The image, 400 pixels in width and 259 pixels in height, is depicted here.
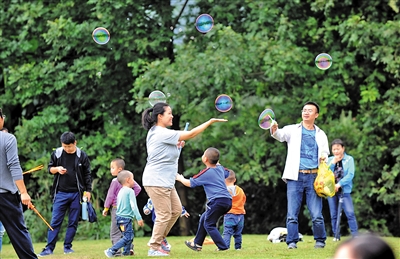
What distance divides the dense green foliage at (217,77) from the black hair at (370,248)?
43.2ft

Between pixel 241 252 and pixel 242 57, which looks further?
pixel 242 57

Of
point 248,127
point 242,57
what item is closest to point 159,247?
point 242,57

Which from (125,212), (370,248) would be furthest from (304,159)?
(370,248)

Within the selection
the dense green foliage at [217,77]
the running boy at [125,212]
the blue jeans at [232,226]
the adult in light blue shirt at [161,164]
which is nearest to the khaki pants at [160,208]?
the adult in light blue shirt at [161,164]

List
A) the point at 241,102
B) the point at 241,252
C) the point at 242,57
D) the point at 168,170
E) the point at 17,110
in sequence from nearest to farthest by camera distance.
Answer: the point at 168,170 → the point at 241,252 → the point at 242,57 → the point at 241,102 → the point at 17,110

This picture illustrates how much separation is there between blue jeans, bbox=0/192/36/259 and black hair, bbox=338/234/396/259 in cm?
537

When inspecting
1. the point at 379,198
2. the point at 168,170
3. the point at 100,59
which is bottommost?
the point at 379,198

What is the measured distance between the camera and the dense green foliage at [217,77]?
50.9ft

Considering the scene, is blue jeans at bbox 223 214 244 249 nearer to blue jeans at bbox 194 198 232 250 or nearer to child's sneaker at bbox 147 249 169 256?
blue jeans at bbox 194 198 232 250

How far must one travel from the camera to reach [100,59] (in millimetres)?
16266

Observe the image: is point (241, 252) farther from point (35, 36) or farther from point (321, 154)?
point (35, 36)

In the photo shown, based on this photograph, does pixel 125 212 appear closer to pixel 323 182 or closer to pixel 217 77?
pixel 323 182

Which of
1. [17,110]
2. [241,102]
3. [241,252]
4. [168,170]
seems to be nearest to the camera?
[168,170]

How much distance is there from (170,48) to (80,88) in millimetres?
2272
